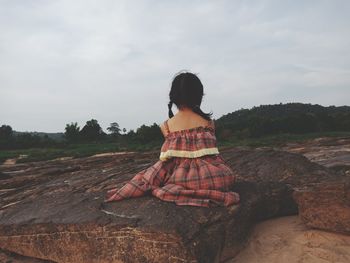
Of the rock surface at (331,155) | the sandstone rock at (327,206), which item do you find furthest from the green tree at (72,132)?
the sandstone rock at (327,206)

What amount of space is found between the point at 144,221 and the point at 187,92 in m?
1.50

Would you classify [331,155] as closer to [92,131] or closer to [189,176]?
[189,176]

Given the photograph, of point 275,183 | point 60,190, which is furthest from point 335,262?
point 60,190

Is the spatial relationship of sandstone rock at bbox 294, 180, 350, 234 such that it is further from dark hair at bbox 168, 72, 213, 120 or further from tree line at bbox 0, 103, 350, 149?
tree line at bbox 0, 103, 350, 149

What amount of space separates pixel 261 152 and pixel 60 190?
3.20 meters

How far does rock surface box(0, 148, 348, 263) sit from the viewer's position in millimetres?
3994

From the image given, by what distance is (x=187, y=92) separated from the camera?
185 inches

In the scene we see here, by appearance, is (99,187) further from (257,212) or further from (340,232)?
(340,232)

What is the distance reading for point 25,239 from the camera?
491cm

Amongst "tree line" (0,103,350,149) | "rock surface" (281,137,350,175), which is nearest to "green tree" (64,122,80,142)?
"tree line" (0,103,350,149)

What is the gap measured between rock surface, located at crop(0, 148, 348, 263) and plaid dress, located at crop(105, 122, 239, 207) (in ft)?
0.34

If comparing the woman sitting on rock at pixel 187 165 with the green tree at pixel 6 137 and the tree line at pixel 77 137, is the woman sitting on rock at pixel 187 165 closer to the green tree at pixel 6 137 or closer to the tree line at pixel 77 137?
the tree line at pixel 77 137

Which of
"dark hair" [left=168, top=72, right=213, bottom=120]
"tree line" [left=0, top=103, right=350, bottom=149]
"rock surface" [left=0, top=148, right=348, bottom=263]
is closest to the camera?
"rock surface" [left=0, top=148, right=348, bottom=263]

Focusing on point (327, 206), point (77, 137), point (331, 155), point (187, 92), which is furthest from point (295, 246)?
point (77, 137)
